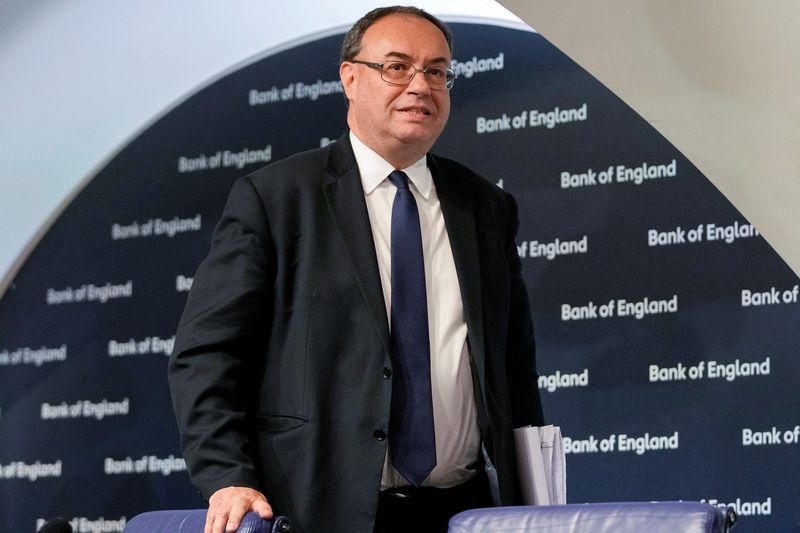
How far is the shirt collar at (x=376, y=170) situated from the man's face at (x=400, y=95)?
0.01 metres

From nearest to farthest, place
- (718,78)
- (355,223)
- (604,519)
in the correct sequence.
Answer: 1. (604,519)
2. (355,223)
3. (718,78)

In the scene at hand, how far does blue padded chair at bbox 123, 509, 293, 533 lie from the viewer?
2156 millimetres

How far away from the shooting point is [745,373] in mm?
4008

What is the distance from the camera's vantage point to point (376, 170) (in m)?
2.65

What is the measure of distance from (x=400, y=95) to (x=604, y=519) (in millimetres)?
1083

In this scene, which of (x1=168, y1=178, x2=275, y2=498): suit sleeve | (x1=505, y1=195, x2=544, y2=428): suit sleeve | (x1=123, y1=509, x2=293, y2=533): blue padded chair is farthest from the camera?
(x1=505, y1=195, x2=544, y2=428): suit sleeve

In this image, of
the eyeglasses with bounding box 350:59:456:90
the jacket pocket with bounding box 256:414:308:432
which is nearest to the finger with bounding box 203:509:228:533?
the jacket pocket with bounding box 256:414:308:432

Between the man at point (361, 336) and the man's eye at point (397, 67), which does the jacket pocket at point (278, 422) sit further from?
the man's eye at point (397, 67)

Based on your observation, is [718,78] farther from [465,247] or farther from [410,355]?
[410,355]

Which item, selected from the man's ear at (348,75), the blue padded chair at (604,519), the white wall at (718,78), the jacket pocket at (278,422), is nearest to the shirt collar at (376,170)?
the man's ear at (348,75)

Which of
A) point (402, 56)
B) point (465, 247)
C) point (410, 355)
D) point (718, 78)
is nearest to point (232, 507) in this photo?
point (410, 355)

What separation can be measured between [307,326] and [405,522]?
1.41ft

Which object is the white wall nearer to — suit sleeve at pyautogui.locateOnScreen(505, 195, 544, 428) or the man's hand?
suit sleeve at pyautogui.locateOnScreen(505, 195, 544, 428)

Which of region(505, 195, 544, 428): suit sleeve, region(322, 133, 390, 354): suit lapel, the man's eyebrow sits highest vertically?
the man's eyebrow
